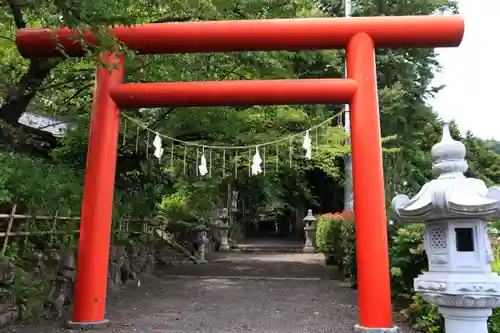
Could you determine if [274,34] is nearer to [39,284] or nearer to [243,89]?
[243,89]

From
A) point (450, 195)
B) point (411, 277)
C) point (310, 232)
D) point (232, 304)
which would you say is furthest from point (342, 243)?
point (310, 232)

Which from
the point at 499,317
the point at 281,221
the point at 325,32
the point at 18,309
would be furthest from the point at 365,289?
the point at 281,221

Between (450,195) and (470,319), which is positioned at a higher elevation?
(450,195)

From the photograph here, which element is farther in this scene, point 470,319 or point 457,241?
point 457,241

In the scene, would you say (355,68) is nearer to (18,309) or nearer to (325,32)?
(325,32)

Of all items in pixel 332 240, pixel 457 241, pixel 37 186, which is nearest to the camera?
pixel 457 241

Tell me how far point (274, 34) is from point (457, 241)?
394 centimetres

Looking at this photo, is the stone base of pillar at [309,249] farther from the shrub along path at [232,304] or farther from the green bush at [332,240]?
the shrub along path at [232,304]

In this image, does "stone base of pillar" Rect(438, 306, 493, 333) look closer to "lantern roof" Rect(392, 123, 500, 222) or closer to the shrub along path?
"lantern roof" Rect(392, 123, 500, 222)

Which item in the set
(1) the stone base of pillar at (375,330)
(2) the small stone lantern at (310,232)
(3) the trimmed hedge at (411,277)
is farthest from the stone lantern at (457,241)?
(2) the small stone lantern at (310,232)

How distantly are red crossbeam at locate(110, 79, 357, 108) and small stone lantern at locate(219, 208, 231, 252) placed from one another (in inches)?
611

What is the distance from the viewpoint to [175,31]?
653 cm

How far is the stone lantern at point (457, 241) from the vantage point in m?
4.27

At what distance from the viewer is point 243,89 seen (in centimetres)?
658
